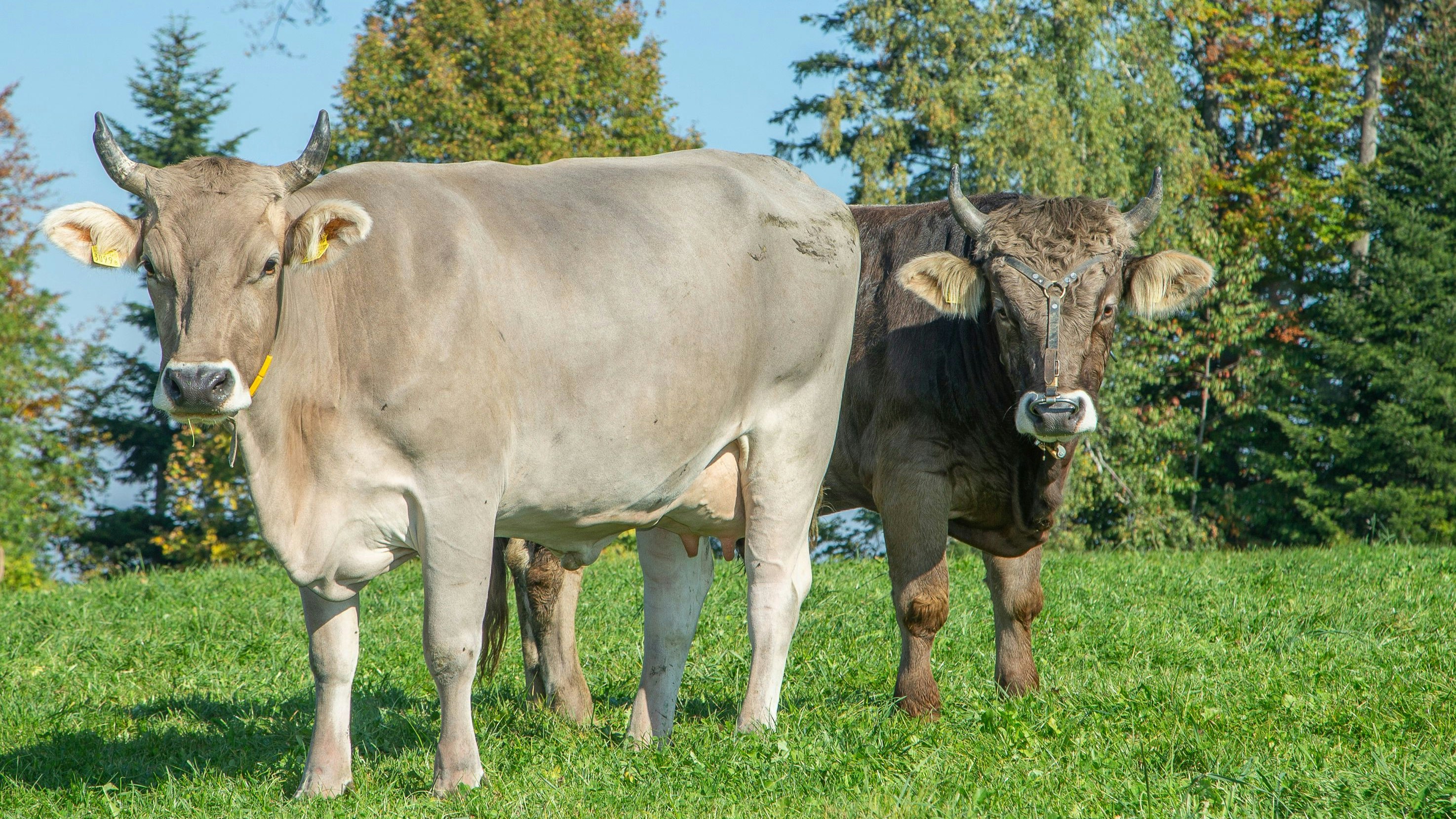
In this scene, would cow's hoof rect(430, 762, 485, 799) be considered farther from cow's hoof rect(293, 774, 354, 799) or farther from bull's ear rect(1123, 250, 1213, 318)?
bull's ear rect(1123, 250, 1213, 318)

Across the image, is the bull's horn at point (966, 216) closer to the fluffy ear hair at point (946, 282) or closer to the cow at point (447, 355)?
the fluffy ear hair at point (946, 282)

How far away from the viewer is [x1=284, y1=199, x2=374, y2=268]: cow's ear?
427cm

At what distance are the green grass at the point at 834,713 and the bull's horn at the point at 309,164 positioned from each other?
7.42 ft

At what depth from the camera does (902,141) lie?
26859mm

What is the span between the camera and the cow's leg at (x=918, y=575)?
19.7 feet

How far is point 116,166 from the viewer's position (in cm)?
430

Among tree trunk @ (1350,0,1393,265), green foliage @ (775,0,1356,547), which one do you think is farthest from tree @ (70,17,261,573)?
tree trunk @ (1350,0,1393,265)

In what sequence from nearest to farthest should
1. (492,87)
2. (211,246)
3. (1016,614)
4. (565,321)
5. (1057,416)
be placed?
(211,246) → (565,321) → (1057,416) → (1016,614) → (492,87)

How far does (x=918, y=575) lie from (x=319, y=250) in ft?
10.5

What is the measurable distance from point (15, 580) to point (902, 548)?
1853 centimetres

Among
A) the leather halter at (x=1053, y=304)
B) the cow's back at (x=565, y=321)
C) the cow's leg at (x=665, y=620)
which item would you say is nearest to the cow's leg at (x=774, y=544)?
the cow's back at (x=565, y=321)

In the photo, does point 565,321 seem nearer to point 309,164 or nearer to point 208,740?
point 309,164

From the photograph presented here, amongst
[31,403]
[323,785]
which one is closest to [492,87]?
[31,403]

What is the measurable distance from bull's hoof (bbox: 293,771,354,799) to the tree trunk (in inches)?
1095
